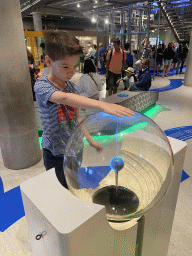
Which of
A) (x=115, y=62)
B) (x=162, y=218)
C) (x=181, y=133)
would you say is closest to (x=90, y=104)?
(x=162, y=218)

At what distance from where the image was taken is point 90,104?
770 millimetres

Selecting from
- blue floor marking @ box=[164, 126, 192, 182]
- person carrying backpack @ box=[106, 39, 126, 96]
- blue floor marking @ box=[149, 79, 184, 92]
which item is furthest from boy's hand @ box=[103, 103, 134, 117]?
blue floor marking @ box=[149, 79, 184, 92]

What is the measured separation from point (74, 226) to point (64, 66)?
713mm

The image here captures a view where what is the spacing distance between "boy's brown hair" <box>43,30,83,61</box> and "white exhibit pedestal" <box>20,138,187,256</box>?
563mm

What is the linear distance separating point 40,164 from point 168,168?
2253mm

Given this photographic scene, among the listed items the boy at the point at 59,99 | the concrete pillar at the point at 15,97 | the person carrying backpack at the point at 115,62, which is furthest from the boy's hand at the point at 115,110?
the person carrying backpack at the point at 115,62

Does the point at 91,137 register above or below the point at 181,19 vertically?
below

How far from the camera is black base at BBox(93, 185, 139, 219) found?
2.48ft

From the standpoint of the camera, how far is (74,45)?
986 millimetres

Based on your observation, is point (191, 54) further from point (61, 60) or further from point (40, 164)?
point (61, 60)

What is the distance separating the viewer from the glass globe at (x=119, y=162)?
0.80m

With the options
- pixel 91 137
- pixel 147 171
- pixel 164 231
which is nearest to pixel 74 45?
pixel 91 137

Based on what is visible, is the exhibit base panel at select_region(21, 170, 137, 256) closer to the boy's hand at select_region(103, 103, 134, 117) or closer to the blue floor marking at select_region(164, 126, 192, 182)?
the boy's hand at select_region(103, 103, 134, 117)

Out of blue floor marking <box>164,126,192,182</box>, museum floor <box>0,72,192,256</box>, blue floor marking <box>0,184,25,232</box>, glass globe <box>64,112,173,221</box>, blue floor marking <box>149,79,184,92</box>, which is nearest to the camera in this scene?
glass globe <box>64,112,173,221</box>
